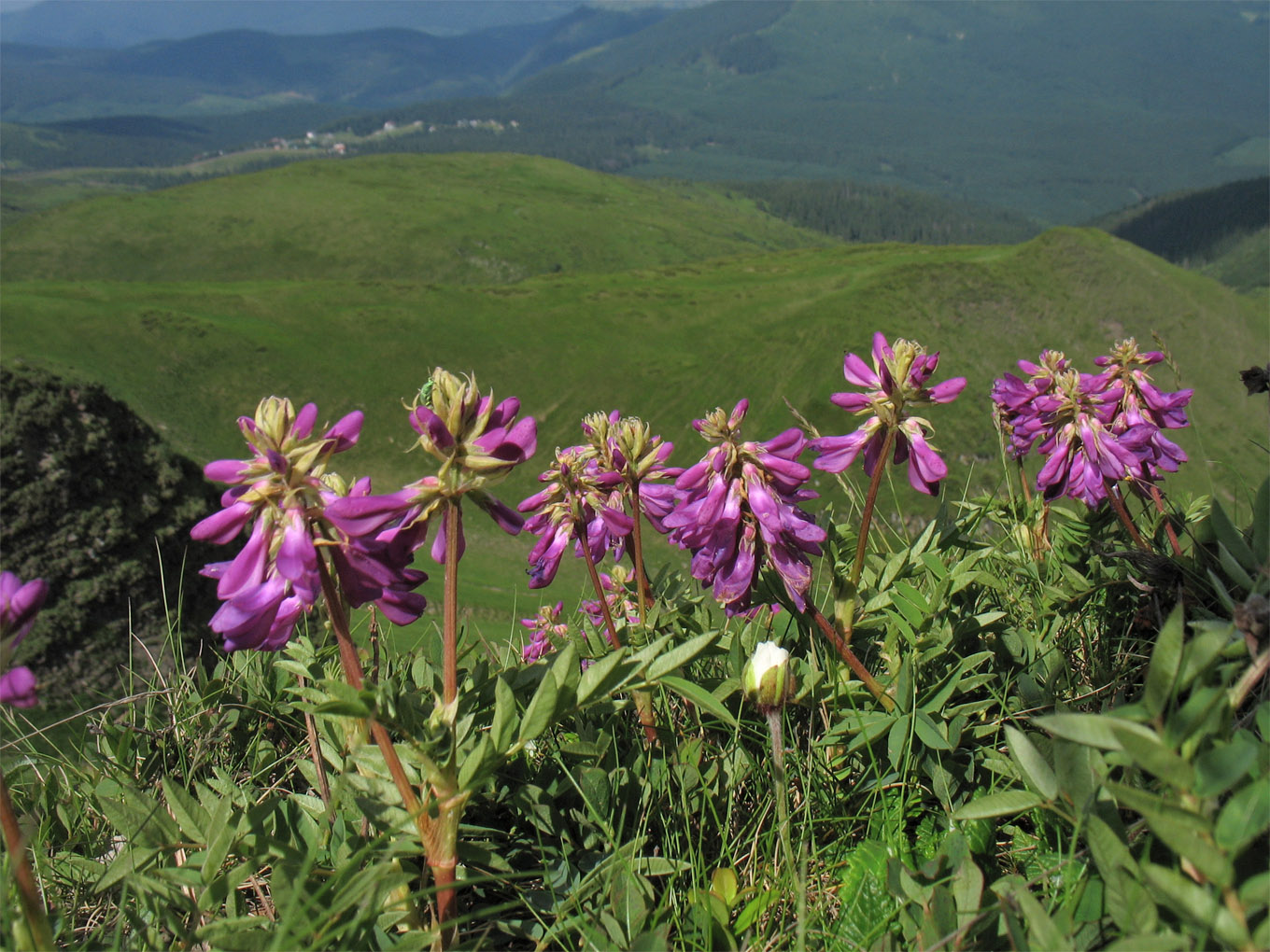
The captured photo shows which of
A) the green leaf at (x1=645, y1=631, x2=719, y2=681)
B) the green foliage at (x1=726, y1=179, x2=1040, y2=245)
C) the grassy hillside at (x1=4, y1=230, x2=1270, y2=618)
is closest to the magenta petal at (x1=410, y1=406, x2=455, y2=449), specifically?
the green leaf at (x1=645, y1=631, x2=719, y2=681)

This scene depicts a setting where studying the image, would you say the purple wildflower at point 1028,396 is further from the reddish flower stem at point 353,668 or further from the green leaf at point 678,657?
the reddish flower stem at point 353,668

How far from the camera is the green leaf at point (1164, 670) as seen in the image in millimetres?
1049

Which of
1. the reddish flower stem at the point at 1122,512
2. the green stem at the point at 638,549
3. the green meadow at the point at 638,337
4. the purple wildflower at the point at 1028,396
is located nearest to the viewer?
the green stem at the point at 638,549

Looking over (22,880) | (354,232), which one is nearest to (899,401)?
(22,880)

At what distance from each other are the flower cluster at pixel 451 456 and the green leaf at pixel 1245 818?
1.04 m

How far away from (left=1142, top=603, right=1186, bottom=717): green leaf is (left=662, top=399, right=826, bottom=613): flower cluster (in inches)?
30.9

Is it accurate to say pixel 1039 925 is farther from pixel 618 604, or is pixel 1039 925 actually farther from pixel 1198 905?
pixel 618 604

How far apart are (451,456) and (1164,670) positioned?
1.04 metres

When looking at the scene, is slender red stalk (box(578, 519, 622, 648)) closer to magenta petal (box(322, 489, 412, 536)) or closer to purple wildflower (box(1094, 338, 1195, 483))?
magenta petal (box(322, 489, 412, 536))

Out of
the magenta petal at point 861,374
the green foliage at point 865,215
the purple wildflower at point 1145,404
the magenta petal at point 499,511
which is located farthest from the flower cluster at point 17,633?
the green foliage at point 865,215

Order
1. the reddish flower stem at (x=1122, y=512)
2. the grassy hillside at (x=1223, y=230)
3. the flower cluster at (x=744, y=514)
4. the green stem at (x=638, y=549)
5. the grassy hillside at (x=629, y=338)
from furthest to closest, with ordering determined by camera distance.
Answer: the grassy hillside at (x=1223, y=230)
the grassy hillside at (x=629, y=338)
the reddish flower stem at (x=1122, y=512)
the green stem at (x=638, y=549)
the flower cluster at (x=744, y=514)

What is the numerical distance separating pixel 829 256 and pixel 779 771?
157 feet

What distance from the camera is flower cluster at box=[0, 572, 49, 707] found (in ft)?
3.56

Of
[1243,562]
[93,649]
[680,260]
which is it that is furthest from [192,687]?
[680,260]
